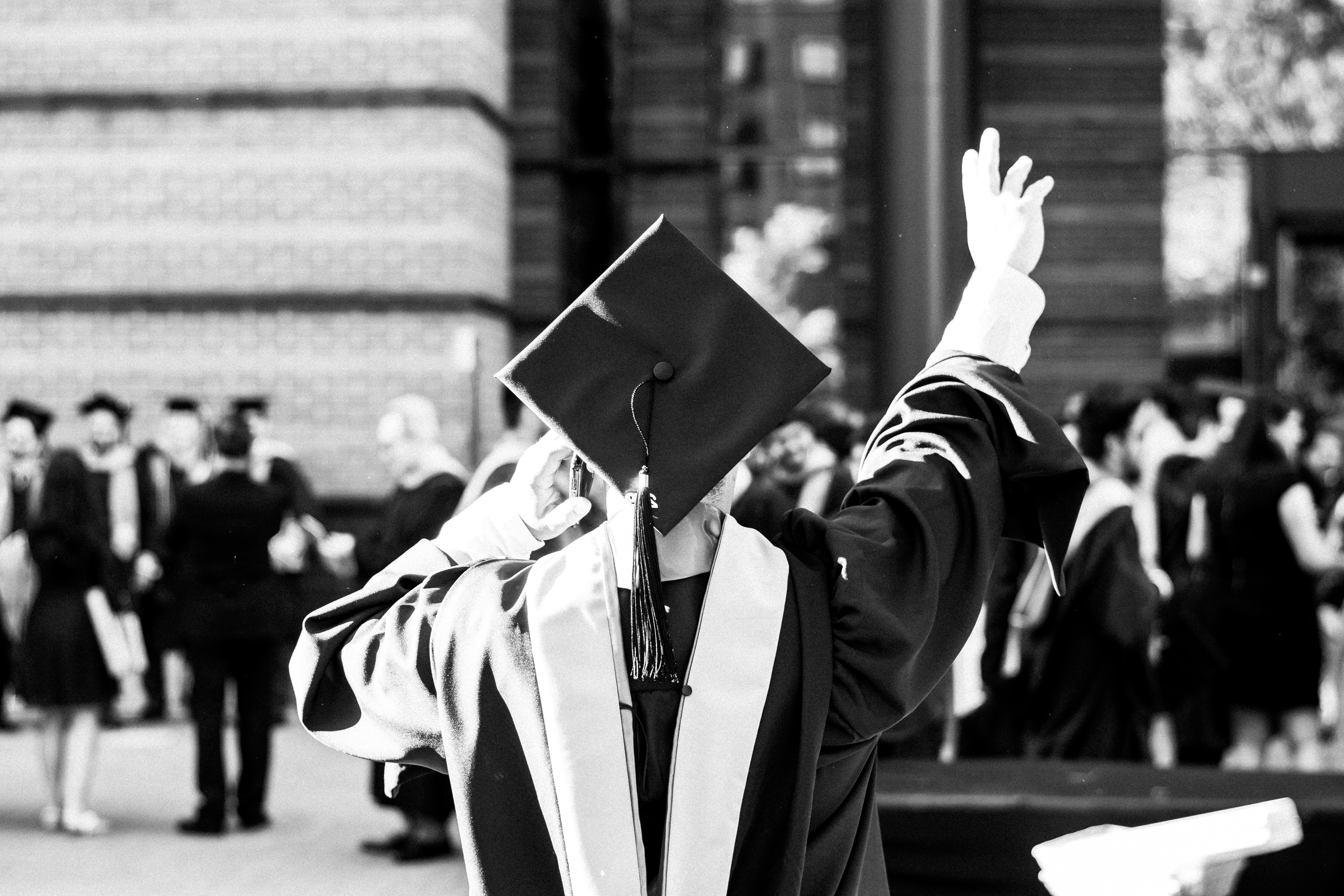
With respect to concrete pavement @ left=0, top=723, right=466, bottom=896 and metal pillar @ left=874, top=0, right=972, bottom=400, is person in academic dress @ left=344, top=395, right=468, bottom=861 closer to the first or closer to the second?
concrete pavement @ left=0, top=723, right=466, bottom=896

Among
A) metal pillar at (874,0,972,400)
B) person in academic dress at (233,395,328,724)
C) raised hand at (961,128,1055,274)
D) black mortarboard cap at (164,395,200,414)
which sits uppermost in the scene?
metal pillar at (874,0,972,400)

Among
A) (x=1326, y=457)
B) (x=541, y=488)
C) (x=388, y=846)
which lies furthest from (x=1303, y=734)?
(x=541, y=488)

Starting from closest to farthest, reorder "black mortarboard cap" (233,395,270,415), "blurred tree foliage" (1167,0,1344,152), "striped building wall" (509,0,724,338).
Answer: "black mortarboard cap" (233,395,270,415), "striped building wall" (509,0,724,338), "blurred tree foliage" (1167,0,1344,152)

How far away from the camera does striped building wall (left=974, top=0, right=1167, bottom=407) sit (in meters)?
11.5

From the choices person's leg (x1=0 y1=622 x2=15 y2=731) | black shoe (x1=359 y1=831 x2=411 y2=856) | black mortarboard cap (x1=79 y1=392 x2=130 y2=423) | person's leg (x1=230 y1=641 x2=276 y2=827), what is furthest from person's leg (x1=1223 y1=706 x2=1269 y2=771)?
person's leg (x1=0 y1=622 x2=15 y2=731)

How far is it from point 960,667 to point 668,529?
4.17 meters

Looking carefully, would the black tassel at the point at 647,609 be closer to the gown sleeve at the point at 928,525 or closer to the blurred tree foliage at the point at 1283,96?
the gown sleeve at the point at 928,525

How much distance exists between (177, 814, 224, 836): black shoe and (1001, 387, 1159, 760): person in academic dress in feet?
11.5

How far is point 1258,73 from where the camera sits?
12602mm

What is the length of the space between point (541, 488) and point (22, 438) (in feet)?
19.8

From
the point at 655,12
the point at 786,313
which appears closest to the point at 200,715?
the point at 786,313

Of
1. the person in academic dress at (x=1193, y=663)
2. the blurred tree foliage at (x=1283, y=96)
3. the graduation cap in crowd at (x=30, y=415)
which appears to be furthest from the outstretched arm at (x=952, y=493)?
the blurred tree foliage at (x=1283, y=96)

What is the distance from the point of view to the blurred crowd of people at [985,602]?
5660 mm

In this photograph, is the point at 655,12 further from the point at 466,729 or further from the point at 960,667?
the point at 466,729
